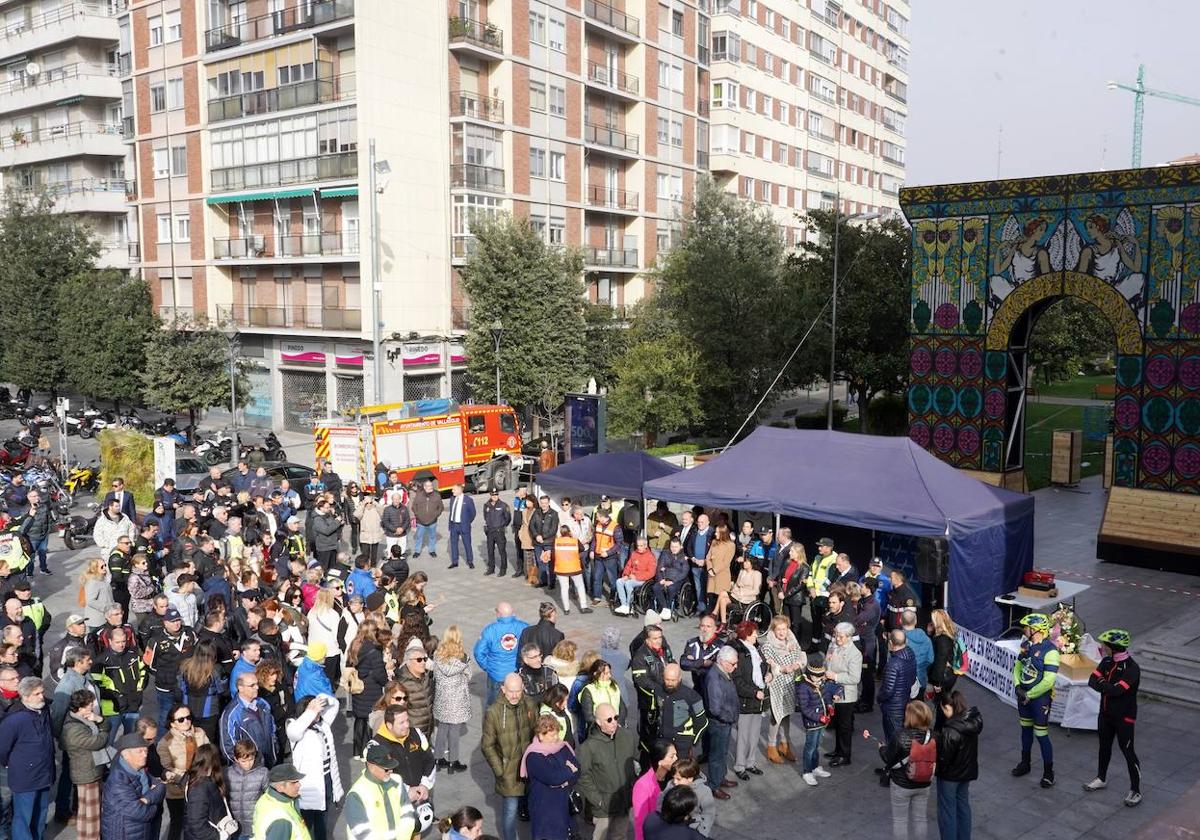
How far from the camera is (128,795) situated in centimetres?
783

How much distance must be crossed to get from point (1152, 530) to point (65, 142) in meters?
54.3

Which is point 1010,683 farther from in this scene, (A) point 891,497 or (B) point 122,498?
(B) point 122,498

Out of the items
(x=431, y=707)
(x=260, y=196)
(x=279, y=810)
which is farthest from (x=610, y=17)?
(x=279, y=810)

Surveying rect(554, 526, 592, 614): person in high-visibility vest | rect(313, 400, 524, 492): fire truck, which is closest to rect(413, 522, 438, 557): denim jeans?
rect(313, 400, 524, 492): fire truck

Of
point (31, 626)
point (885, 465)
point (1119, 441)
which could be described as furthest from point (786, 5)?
point (31, 626)

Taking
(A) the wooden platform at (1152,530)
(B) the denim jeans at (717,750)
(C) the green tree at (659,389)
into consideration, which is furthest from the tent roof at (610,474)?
(C) the green tree at (659,389)

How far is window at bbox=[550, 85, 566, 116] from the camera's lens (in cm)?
4512

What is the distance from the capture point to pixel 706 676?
9914 mm

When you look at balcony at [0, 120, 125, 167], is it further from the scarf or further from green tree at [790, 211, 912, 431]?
the scarf

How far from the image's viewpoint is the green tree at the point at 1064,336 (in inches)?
1455

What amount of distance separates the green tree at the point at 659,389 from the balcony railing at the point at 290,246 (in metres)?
12.7

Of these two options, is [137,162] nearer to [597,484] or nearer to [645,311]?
[645,311]

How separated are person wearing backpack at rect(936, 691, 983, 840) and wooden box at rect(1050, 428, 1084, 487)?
2231cm

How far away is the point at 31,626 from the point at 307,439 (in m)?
30.5
